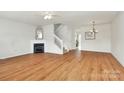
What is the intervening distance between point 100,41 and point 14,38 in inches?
270

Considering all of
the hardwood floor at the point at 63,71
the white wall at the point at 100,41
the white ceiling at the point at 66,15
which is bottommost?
the hardwood floor at the point at 63,71

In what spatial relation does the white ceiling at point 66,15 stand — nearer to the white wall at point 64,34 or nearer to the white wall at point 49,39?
the white wall at point 49,39

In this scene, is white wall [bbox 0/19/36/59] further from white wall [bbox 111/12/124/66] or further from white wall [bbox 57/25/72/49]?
white wall [bbox 111/12/124/66]

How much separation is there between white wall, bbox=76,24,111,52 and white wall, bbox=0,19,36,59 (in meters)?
5.04

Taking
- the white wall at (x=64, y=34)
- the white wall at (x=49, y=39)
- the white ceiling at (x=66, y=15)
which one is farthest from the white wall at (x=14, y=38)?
the white wall at (x=64, y=34)

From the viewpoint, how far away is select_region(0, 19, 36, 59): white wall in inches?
292

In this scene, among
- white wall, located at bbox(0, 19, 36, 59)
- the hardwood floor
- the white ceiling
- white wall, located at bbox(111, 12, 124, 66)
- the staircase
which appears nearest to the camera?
the hardwood floor

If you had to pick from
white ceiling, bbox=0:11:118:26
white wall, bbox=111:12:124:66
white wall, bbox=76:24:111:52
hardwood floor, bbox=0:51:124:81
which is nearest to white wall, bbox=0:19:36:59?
white ceiling, bbox=0:11:118:26

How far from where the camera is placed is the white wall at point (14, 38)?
7406 millimetres

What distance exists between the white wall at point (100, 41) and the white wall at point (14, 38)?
5040 millimetres
